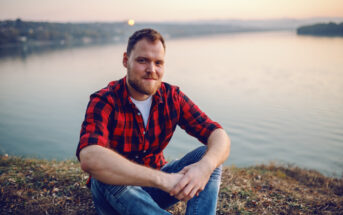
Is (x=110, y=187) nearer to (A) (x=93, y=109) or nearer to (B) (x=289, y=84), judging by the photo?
(A) (x=93, y=109)

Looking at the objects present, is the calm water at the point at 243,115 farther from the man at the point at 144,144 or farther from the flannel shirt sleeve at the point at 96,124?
the flannel shirt sleeve at the point at 96,124

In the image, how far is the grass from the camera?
11.7 feet

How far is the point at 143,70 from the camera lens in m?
2.78

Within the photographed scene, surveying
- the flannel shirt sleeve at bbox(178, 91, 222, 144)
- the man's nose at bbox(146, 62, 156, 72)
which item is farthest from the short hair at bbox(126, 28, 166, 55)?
the flannel shirt sleeve at bbox(178, 91, 222, 144)

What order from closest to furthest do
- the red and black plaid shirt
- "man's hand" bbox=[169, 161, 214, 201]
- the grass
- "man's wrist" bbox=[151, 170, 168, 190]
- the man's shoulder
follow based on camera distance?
"man's wrist" bbox=[151, 170, 168, 190], "man's hand" bbox=[169, 161, 214, 201], the red and black plaid shirt, the man's shoulder, the grass

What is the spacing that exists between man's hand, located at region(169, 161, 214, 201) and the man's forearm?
0.31 m

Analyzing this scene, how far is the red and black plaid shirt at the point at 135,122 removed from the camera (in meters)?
2.39

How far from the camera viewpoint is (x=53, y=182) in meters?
4.17

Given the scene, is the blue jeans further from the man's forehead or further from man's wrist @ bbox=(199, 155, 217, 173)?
the man's forehead

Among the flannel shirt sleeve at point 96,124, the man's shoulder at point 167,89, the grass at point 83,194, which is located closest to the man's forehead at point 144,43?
the man's shoulder at point 167,89

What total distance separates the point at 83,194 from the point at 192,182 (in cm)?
236

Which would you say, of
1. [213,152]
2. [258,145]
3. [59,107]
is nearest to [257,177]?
[213,152]

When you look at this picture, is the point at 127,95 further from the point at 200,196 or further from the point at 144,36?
the point at 200,196

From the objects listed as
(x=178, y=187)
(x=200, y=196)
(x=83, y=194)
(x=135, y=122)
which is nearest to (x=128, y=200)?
(x=178, y=187)
